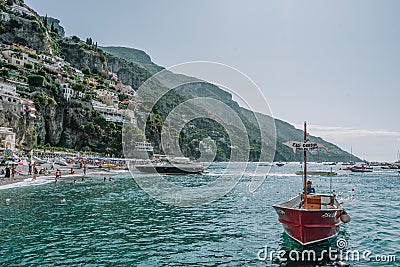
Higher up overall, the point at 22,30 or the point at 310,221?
the point at 22,30

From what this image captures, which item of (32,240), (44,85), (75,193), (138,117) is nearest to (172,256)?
(32,240)

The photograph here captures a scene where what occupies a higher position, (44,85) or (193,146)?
(44,85)

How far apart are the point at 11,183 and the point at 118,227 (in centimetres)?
2528

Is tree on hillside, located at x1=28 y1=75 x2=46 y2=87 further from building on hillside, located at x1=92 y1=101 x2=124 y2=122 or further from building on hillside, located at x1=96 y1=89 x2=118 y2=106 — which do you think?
building on hillside, located at x1=96 y1=89 x2=118 y2=106

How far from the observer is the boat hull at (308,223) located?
14389 millimetres

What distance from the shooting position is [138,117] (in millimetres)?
135000

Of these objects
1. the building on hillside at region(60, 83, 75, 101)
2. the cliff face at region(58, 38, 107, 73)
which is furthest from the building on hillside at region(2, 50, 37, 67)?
the cliff face at region(58, 38, 107, 73)

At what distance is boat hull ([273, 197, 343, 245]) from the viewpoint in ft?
47.2

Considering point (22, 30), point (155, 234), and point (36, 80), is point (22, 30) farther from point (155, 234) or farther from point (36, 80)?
point (155, 234)

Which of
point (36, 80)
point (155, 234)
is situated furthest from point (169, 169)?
point (155, 234)

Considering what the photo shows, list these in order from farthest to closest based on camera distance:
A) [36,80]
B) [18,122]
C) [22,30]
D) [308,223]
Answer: [22,30], [36,80], [18,122], [308,223]

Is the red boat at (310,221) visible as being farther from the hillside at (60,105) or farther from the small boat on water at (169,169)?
the small boat on water at (169,169)

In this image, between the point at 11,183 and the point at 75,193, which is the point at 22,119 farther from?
the point at 75,193

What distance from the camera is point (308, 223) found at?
14422 mm
